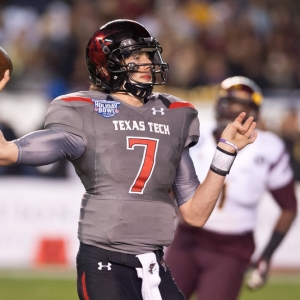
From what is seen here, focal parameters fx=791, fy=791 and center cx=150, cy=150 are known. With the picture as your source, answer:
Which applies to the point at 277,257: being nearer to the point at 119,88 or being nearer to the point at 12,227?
the point at 12,227

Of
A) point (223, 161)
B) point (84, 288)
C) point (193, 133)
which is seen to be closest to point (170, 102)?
point (193, 133)

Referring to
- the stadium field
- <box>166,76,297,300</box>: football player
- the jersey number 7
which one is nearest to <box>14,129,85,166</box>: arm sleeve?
the jersey number 7

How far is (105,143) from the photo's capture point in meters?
3.44

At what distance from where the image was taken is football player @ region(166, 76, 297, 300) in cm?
479

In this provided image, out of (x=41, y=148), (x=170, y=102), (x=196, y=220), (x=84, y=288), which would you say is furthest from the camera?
(x=170, y=102)

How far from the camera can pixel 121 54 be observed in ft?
11.8

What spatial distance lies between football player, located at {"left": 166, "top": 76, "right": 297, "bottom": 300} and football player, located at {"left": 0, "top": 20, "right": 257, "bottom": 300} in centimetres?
127

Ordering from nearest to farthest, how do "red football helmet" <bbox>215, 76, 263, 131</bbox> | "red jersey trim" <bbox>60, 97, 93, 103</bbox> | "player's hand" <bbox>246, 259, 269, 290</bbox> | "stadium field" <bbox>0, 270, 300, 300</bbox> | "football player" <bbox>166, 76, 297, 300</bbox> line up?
1. "red jersey trim" <bbox>60, 97, 93, 103</bbox>
2. "football player" <bbox>166, 76, 297, 300</bbox>
3. "player's hand" <bbox>246, 259, 269, 290</bbox>
4. "red football helmet" <bbox>215, 76, 263, 131</bbox>
5. "stadium field" <bbox>0, 270, 300, 300</bbox>

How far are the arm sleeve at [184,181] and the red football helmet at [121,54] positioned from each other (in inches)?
14.0

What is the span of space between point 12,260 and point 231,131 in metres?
5.84

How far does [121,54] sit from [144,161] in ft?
1.67

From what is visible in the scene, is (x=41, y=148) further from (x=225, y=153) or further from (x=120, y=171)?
(x=225, y=153)

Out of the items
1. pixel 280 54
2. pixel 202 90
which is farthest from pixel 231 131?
pixel 280 54

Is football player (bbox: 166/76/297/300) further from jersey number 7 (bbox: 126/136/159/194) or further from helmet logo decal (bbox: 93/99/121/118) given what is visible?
helmet logo decal (bbox: 93/99/121/118)
